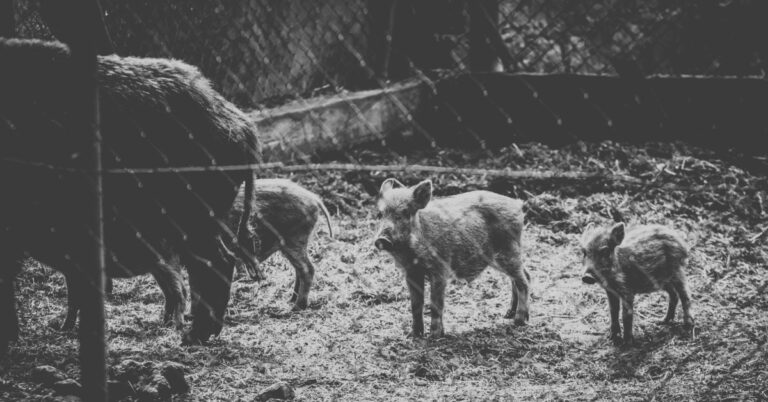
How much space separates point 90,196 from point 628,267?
277cm

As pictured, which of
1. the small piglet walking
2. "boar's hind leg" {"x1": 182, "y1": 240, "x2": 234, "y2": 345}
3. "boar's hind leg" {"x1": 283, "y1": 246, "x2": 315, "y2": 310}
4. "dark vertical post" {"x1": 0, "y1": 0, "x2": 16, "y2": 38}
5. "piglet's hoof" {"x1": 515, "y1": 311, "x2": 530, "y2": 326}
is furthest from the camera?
"boar's hind leg" {"x1": 283, "y1": 246, "x2": 315, "y2": 310}

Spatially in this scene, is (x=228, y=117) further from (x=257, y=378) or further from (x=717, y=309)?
(x=717, y=309)

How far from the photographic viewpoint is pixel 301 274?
4.88m

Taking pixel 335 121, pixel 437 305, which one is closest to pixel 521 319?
pixel 437 305

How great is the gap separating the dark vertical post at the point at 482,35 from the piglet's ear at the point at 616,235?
11.4 feet

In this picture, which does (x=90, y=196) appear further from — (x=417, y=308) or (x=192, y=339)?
(x=417, y=308)

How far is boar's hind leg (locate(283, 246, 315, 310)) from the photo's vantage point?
4855 millimetres

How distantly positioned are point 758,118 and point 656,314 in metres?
2.96

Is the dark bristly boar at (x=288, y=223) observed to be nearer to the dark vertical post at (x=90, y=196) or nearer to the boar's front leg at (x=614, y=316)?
the boar's front leg at (x=614, y=316)

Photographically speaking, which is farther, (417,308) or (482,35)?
(482,35)

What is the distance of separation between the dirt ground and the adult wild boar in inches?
16.1

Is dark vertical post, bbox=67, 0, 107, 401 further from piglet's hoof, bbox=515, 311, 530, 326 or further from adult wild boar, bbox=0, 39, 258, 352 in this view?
piglet's hoof, bbox=515, 311, 530, 326

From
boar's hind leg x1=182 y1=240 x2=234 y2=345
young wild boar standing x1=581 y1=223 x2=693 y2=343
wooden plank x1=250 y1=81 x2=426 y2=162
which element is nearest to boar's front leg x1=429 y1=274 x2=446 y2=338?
young wild boar standing x1=581 y1=223 x2=693 y2=343

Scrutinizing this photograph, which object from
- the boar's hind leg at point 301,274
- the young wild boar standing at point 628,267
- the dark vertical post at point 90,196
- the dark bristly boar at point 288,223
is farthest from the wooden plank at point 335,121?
the dark vertical post at point 90,196
